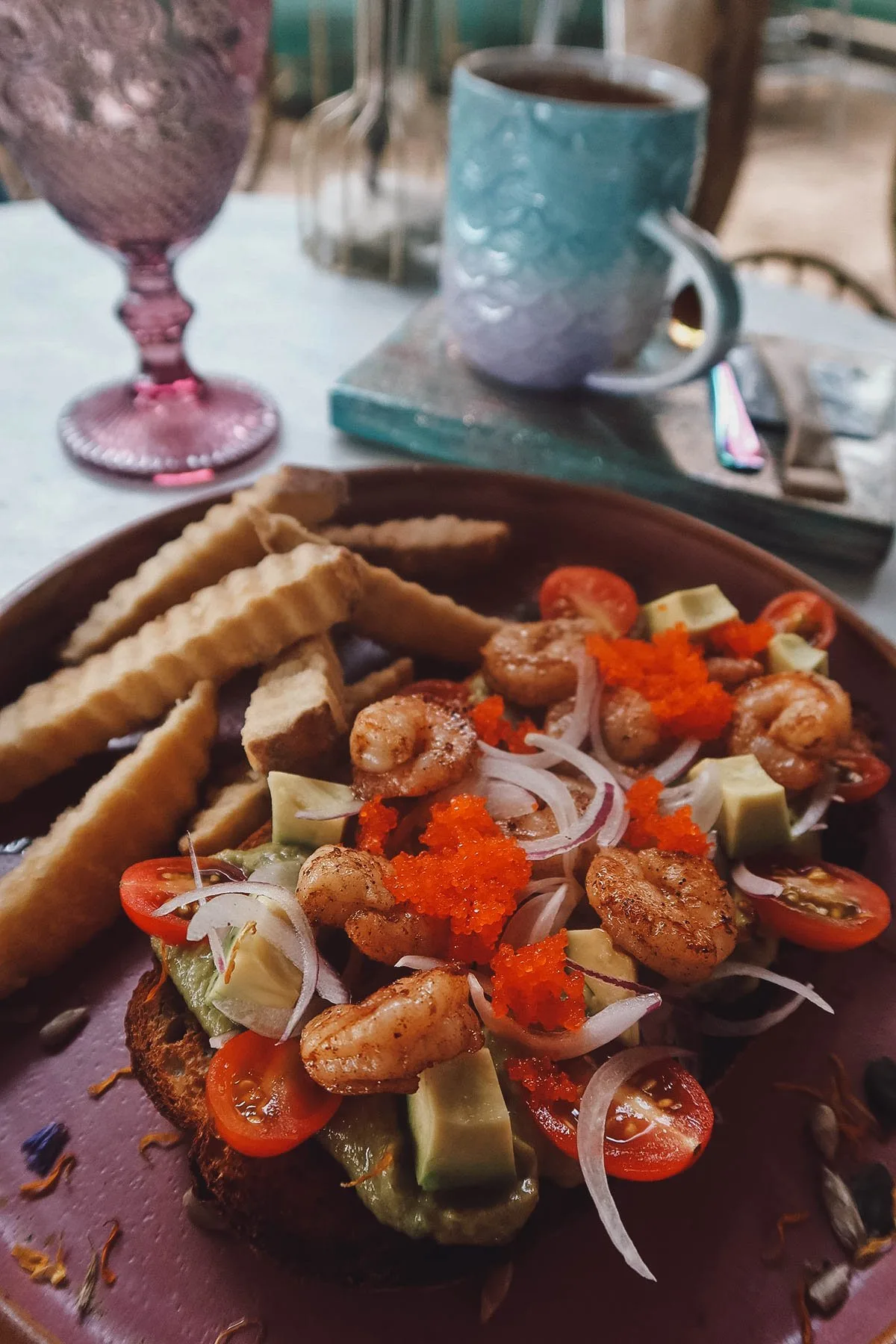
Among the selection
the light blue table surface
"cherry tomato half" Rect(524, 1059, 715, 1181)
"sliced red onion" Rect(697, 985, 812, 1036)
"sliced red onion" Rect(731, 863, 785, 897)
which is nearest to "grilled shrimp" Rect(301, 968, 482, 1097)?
"cherry tomato half" Rect(524, 1059, 715, 1181)

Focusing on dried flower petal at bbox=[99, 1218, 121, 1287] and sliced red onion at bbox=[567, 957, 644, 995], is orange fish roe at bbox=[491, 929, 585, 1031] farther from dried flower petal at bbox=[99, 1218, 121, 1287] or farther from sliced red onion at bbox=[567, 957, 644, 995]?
dried flower petal at bbox=[99, 1218, 121, 1287]

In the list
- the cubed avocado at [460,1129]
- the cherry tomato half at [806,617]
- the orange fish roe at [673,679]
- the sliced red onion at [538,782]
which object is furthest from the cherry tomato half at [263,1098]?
the cherry tomato half at [806,617]

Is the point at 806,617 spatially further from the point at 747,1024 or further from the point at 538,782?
the point at 747,1024

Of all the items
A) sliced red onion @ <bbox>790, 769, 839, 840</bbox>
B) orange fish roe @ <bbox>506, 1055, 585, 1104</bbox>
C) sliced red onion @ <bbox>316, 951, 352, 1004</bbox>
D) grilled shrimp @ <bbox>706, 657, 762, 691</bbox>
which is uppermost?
grilled shrimp @ <bbox>706, 657, 762, 691</bbox>

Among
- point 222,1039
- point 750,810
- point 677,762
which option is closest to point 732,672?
point 677,762

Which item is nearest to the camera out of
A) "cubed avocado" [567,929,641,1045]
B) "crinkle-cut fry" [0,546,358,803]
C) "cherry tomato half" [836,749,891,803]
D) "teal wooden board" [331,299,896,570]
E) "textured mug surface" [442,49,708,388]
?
"cubed avocado" [567,929,641,1045]

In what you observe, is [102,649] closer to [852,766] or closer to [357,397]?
[357,397]
